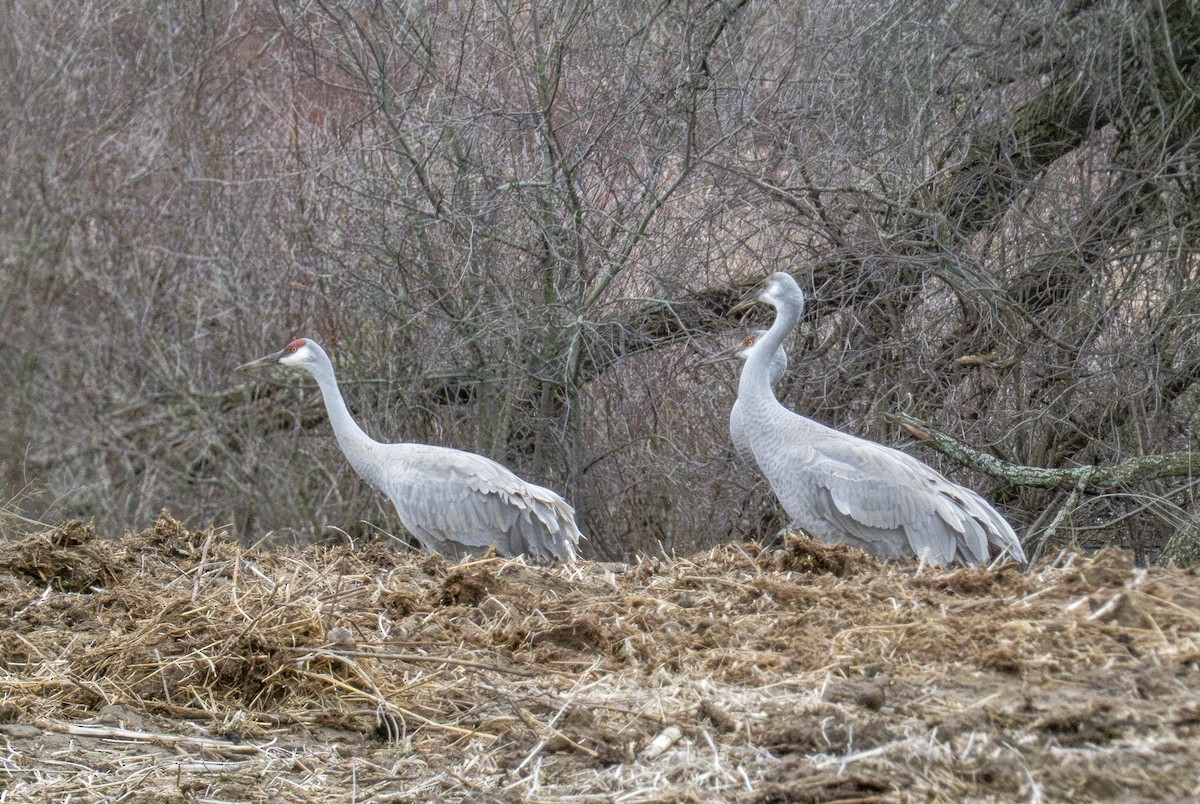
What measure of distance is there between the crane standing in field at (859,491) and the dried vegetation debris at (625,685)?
178cm

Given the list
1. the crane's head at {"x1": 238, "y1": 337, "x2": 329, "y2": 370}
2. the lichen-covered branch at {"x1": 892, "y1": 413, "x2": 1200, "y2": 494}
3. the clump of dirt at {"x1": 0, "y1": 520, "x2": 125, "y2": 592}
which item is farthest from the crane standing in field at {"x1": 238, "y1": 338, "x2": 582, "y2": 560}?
the clump of dirt at {"x1": 0, "y1": 520, "x2": 125, "y2": 592}

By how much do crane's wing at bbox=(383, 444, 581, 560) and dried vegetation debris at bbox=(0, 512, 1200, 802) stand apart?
2923 mm

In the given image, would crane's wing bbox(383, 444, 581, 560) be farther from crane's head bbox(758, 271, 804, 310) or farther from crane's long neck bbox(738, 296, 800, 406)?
crane's head bbox(758, 271, 804, 310)

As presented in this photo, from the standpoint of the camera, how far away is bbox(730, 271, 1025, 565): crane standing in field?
623cm

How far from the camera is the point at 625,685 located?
11.3ft

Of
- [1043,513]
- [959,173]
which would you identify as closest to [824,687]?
[1043,513]

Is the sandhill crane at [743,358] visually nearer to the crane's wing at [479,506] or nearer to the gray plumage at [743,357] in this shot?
the gray plumage at [743,357]

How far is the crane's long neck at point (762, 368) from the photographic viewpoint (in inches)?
266

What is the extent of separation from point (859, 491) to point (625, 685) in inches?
123

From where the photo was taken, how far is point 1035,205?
7945 millimetres

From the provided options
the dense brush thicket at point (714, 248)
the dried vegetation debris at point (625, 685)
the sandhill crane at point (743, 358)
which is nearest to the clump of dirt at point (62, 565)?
the dried vegetation debris at point (625, 685)

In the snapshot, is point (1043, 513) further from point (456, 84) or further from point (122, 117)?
point (122, 117)

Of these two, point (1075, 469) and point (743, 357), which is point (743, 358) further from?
point (1075, 469)

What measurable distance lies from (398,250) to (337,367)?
1.54 metres
